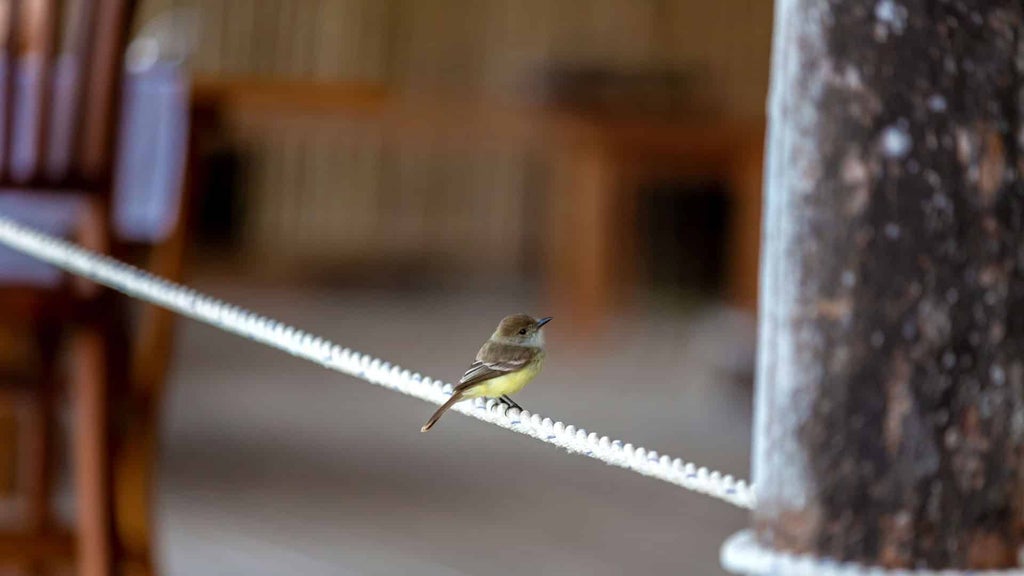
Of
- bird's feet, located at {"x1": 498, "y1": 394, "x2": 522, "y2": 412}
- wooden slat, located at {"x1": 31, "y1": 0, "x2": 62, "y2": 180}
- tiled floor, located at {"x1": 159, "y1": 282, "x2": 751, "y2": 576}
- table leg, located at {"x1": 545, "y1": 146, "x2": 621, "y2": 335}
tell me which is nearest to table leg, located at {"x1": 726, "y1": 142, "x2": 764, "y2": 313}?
tiled floor, located at {"x1": 159, "y1": 282, "x2": 751, "y2": 576}

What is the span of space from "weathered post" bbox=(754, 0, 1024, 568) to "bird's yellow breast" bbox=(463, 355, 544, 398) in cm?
22

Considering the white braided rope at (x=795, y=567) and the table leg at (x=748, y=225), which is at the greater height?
the white braided rope at (x=795, y=567)

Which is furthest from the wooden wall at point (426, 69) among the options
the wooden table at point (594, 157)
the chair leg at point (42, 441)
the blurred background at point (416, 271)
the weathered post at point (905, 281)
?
the weathered post at point (905, 281)

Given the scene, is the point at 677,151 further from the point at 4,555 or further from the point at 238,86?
the point at 4,555

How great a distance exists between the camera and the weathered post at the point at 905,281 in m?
0.64

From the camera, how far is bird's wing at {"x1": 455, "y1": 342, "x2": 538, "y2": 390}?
0.83 meters

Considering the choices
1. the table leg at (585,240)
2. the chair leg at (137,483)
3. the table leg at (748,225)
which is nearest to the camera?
the chair leg at (137,483)

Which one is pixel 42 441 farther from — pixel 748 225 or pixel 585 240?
pixel 748 225

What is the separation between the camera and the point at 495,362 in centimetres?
84

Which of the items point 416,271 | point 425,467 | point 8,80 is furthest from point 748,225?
point 8,80

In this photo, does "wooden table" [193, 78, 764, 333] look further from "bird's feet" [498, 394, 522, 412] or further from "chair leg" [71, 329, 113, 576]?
"bird's feet" [498, 394, 522, 412]

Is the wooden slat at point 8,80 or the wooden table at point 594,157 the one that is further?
the wooden table at point 594,157

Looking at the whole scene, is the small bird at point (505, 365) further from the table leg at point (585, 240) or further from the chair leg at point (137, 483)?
the table leg at point (585, 240)

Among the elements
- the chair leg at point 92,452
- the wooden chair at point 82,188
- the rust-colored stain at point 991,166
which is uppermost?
the rust-colored stain at point 991,166
